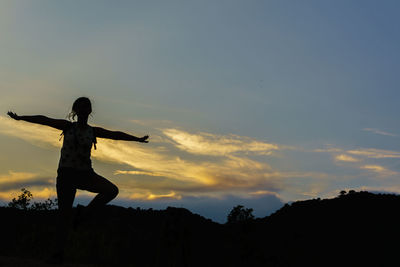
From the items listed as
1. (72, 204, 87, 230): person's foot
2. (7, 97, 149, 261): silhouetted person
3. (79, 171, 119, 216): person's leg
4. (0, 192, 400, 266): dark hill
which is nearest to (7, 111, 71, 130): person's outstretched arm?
(7, 97, 149, 261): silhouetted person

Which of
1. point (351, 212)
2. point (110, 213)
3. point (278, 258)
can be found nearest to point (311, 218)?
point (351, 212)

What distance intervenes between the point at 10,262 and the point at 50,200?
9.43m

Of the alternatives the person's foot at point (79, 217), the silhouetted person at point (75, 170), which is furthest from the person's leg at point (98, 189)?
the person's foot at point (79, 217)

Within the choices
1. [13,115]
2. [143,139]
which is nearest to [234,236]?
[143,139]

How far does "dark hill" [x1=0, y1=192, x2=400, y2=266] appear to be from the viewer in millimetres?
11742

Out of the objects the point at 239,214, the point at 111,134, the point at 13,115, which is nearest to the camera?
the point at 13,115

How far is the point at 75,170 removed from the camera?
7414 mm

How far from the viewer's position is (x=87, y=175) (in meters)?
7.50

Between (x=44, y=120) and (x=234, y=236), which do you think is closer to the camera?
(x=44, y=120)

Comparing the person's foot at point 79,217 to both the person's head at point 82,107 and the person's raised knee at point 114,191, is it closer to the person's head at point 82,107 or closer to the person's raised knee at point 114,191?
the person's raised knee at point 114,191

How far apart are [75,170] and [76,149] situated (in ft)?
1.17

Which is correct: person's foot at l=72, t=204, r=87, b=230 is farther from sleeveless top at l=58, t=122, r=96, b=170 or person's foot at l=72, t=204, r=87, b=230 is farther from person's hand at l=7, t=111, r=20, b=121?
person's hand at l=7, t=111, r=20, b=121

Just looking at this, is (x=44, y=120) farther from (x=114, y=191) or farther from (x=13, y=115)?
(x=114, y=191)

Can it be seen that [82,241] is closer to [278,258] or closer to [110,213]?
[110,213]
